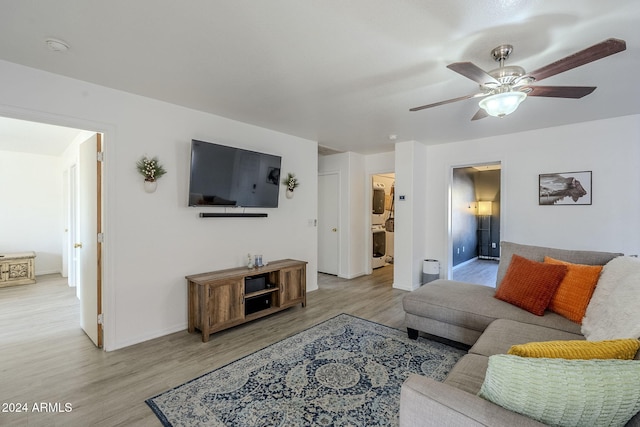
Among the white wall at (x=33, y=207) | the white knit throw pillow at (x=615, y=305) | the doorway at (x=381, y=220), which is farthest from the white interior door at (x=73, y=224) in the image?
the white knit throw pillow at (x=615, y=305)

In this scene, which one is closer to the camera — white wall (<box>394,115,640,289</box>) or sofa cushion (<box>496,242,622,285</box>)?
sofa cushion (<box>496,242,622,285</box>)

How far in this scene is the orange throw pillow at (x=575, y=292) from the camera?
2111 mm

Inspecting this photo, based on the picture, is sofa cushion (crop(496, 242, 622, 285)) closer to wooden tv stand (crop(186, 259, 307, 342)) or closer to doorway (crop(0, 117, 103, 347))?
wooden tv stand (crop(186, 259, 307, 342))

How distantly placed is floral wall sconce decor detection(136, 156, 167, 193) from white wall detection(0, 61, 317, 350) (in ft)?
0.18

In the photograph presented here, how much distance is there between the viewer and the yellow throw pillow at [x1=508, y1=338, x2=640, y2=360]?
1.01m

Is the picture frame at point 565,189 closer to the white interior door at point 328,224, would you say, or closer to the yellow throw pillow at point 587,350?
the white interior door at point 328,224

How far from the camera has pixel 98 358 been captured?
253 cm

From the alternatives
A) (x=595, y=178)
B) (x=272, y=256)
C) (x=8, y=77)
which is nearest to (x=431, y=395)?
(x=272, y=256)

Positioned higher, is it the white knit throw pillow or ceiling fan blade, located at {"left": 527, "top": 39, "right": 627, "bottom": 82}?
ceiling fan blade, located at {"left": 527, "top": 39, "right": 627, "bottom": 82}

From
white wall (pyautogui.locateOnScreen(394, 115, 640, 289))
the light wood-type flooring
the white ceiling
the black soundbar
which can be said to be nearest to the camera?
the white ceiling

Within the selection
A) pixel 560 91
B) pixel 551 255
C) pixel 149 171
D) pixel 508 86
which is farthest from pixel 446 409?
pixel 149 171

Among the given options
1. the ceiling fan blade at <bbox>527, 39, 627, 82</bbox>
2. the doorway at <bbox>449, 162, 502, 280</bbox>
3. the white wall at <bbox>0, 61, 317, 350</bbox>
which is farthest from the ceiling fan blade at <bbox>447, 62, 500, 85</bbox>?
the doorway at <bbox>449, 162, 502, 280</bbox>

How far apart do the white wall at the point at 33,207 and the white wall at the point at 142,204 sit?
178 inches

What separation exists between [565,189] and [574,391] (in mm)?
3973
